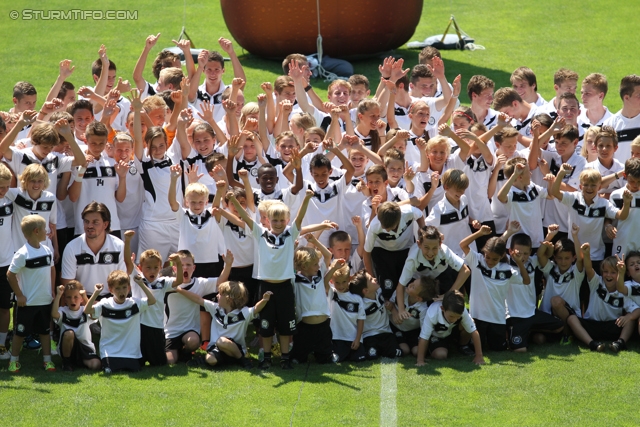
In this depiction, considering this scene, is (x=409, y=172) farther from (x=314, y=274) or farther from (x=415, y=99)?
(x=415, y=99)

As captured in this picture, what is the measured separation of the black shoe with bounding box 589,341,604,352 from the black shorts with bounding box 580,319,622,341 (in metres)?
0.11

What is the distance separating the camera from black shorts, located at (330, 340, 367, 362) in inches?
319

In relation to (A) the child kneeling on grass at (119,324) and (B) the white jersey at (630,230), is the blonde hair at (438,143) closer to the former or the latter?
(B) the white jersey at (630,230)

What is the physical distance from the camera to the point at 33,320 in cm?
780

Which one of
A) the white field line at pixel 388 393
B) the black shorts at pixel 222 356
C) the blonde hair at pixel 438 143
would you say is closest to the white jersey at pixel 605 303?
the blonde hair at pixel 438 143

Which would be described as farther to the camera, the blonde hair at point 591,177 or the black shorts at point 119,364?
the blonde hair at point 591,177

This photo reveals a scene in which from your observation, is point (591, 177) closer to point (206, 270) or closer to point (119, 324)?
point (206, 270)

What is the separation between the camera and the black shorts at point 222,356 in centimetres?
788

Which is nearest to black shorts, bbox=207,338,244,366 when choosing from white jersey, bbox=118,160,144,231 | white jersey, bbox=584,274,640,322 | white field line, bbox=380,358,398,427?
white field line, bbox=380,358,398,427

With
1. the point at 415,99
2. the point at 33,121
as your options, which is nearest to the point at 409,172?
the point at 415,99

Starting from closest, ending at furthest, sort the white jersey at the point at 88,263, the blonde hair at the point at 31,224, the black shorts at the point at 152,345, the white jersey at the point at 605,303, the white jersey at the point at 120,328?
1. the blonde hair at the point at 31,224
2. the white jersey at the point at 120,328
3. the black shorts at the point at 152,345
4. the white jersey at the point at 88,263
5. the white jersey at the point at 605,303

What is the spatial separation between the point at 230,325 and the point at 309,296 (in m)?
0.75

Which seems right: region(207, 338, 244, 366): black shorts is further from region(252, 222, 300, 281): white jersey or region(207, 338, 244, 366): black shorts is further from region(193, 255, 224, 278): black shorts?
region(193, 255, 224, 278): black shorts

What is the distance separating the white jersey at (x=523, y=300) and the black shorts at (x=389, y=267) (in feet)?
3.46
